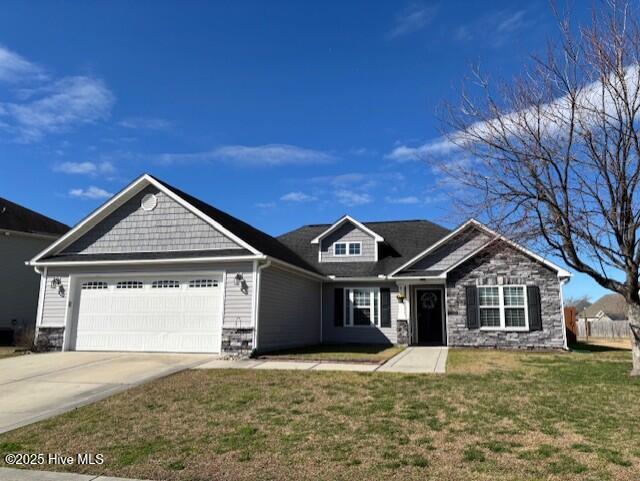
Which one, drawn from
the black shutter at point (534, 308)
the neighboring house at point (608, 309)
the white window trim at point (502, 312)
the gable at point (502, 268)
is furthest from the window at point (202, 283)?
the neighboring house at point (608, 309)

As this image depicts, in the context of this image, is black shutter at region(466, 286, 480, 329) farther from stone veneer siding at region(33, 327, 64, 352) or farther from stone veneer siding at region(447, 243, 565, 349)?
stone veneer siding at region(33, 327, 64, 352)

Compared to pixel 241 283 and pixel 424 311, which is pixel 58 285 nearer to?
pixel 241 283

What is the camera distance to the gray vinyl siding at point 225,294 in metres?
13.4

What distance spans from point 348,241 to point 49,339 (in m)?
11.3

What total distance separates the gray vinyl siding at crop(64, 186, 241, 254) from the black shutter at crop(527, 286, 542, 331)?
989 cm

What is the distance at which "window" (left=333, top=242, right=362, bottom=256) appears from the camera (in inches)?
790

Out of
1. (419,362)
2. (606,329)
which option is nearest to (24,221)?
(419,362)

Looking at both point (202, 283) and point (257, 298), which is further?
point (202, 283)

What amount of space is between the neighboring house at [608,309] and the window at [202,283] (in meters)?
51.0

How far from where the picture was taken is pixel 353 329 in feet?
61.1

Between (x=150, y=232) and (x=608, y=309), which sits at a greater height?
(x=150, y=232)

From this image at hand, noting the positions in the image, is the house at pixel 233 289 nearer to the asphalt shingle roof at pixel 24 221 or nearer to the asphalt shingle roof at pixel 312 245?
the asphalt shingle roof at pixel 312 245

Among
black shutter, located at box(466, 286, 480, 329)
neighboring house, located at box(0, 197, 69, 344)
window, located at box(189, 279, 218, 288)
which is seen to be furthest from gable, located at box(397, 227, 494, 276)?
neighboring house, located at box(0, 197, 69, 344)

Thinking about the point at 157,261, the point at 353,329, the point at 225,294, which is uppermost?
the point at 157,261
